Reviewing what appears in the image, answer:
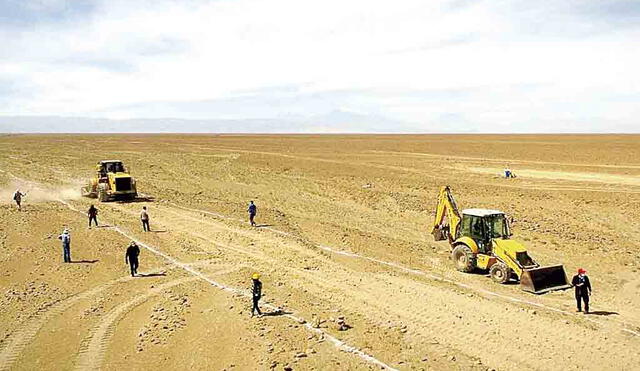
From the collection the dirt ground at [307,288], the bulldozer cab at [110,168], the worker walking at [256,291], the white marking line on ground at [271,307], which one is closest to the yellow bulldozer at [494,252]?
the dirt ground at [307,288]

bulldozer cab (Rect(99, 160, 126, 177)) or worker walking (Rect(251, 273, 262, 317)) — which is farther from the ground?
bulldozer cab (Rect(99, 160, 126, 177))

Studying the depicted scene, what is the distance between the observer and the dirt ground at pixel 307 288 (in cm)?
1277

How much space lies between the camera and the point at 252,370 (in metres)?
11.9

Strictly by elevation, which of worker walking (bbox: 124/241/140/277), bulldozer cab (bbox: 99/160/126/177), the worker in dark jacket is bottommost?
worker walking (bbox: 124/241/140/277)

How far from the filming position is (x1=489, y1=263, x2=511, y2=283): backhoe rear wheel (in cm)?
1748

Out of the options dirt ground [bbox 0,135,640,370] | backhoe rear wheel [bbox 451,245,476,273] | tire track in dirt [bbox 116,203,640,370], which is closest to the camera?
tire track in dirt [bbox 116,203,640,370]

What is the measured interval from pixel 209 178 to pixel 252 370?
129ft

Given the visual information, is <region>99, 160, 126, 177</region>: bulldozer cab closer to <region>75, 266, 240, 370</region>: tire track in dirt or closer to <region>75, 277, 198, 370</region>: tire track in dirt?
<region>75, 266, 240, 370</region>: tire track in dirt

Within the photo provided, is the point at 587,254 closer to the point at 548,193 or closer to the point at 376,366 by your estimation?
the point at 376,366

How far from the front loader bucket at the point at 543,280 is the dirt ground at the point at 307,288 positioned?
0.34 meters

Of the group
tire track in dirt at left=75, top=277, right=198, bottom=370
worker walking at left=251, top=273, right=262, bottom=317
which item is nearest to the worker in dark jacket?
worker walking at left=251, top=273, right=262, bottom=317

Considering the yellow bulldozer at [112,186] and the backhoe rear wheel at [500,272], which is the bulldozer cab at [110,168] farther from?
the backhoe rear wheel at [500,272]

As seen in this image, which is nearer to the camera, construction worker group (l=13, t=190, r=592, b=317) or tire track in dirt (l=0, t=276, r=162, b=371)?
tire track in dirt (l=0, t=276, r=162, b=371)

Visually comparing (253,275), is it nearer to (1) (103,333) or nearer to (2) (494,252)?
(1) (103,333)
